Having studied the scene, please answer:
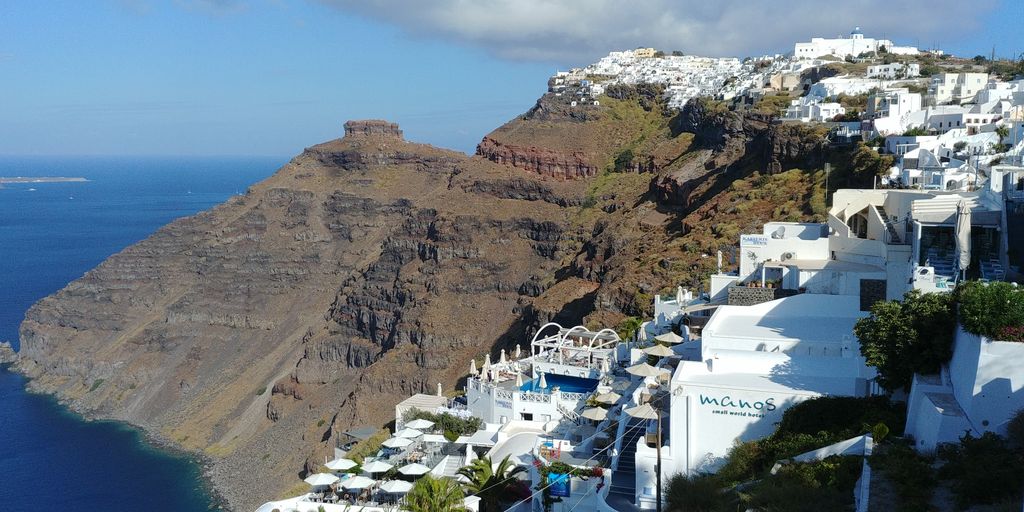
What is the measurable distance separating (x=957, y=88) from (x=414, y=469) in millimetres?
44174

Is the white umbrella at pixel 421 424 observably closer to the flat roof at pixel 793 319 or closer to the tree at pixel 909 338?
the flat roof at pixel 793 319

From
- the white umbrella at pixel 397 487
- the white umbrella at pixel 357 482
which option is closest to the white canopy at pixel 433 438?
the white umbrella at pixel 357 482

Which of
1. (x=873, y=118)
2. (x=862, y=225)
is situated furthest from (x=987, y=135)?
(x=862, y=225)

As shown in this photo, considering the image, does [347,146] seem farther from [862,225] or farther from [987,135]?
[862,225]

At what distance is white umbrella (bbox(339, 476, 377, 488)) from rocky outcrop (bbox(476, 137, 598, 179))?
218 feet

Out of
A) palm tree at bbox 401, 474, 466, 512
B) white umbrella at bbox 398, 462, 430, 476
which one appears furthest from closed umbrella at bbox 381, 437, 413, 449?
palm tree at bbox 401, 474, 466, 512

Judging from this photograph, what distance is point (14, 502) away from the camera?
56469mm

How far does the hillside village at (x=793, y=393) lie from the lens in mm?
14578

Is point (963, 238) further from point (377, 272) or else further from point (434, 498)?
point (377, 272)

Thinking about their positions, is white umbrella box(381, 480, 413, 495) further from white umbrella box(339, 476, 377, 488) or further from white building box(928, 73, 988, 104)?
white building box(928, 73, 988, 104)

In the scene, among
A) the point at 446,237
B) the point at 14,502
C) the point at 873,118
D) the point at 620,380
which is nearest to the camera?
the point at 620,380

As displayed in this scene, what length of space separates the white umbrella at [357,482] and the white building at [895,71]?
2196 inches

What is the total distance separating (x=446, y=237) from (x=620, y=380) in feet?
177

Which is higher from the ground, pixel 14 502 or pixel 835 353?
pixel 835 353
